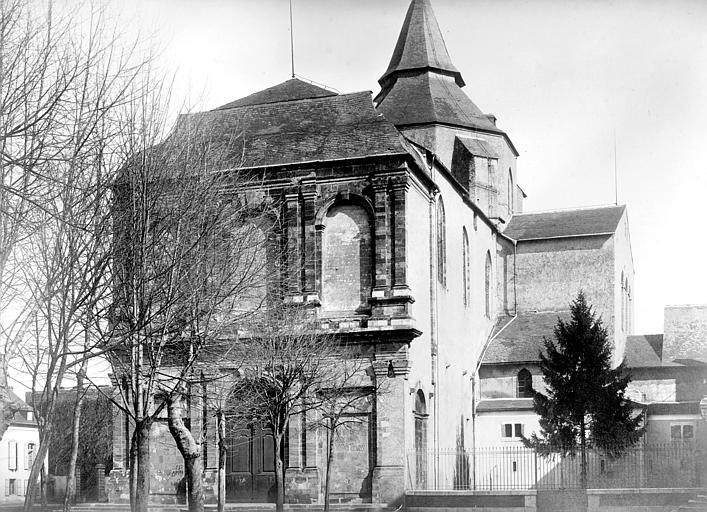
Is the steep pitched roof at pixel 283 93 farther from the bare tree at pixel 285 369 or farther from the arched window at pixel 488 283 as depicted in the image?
the arched window at pixel 488 283

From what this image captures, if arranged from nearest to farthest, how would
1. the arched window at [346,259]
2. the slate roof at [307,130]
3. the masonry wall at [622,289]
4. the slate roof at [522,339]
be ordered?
the arched window at [346,259] → the slate roof at [307,130] → the slate roof at [522,339] → the masonry wall at [622,289]

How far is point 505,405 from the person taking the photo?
41062 mm

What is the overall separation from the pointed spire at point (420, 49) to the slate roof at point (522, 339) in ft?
41.9

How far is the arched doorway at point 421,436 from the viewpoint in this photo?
31242 mm

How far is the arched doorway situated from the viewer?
103 ft

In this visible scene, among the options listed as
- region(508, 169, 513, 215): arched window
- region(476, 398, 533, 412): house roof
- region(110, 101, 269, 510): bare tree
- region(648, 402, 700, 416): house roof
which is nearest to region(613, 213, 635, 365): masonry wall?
region(648, 402, 700, 416): house roof

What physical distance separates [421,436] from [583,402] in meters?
6.08

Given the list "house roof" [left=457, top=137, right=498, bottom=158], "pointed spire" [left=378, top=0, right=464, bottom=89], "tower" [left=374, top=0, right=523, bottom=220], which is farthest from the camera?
"pointed spire" [left=378, top=0, right=464, bottom=89]

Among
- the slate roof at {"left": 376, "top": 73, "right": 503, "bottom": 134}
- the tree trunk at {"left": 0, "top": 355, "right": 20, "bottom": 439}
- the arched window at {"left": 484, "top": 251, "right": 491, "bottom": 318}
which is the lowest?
the tree trunk at {"left": 0, "top": 355, "right": 20, "bottom": 439}

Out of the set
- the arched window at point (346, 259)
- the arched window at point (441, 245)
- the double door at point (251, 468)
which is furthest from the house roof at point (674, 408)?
the double door at point (251, 468)

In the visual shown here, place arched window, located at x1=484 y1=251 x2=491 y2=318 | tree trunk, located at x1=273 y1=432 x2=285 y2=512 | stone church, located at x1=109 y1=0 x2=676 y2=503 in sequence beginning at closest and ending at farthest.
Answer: tree trunk, located at x1=273 y1=432 x2=285 y2=512 < stone church, located at x1=109 y1=0 x2=676 y2=503 < arched window, located at x1=484 y1=251 x2=491 y2=318

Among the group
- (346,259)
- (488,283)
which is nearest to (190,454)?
(346,259)

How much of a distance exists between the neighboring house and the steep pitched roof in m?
29.1

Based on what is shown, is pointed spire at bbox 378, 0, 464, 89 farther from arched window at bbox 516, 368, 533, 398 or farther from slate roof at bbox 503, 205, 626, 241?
arched window at bbox 516, 368, 533, 398
